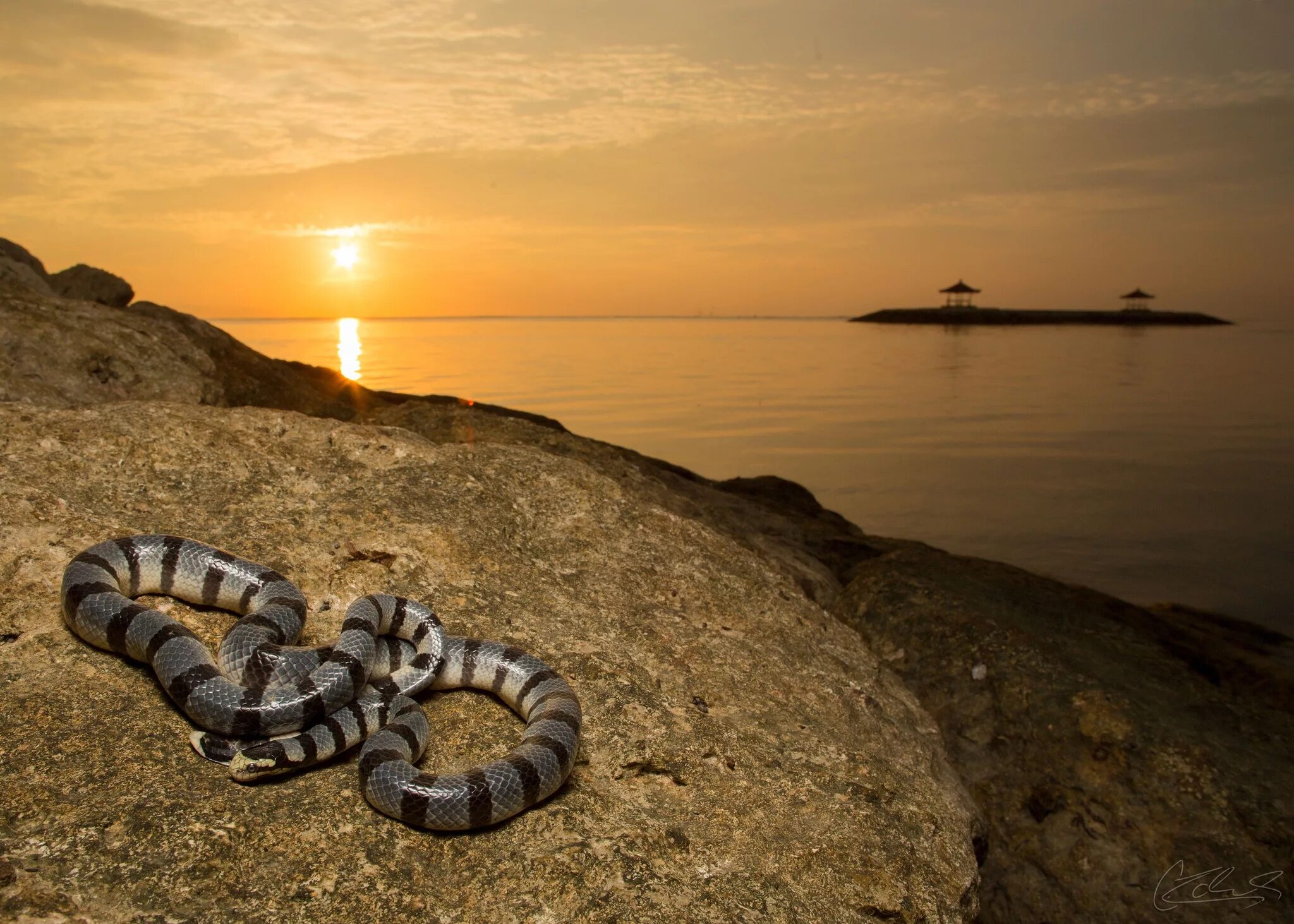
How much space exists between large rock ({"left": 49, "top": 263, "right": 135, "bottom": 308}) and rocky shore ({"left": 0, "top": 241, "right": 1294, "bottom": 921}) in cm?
595

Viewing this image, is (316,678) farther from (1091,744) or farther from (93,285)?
(93,285)

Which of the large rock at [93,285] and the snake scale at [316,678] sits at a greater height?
the large rock at [93,285]

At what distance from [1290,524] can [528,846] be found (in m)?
16.5

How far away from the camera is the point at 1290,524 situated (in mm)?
14211

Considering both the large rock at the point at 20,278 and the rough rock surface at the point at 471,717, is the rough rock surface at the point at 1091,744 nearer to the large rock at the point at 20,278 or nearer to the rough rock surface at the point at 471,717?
the rough rock surface at the point at 471,717

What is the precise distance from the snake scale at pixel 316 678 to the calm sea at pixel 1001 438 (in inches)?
419

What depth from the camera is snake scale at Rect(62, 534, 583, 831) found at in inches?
108

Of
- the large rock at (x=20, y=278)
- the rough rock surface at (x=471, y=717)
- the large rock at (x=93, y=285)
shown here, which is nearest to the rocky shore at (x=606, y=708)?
the rough rock surface at (x=471, y=717)

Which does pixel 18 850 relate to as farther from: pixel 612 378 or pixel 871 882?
pixel 612 378

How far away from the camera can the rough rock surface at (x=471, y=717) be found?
7.99ft

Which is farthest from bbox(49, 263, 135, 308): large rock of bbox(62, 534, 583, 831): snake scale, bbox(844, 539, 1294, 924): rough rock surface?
bbox(844, 539, 1294, 924): rough rock surface

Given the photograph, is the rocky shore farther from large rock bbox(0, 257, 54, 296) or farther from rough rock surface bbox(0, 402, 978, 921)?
large rock bbox(0, 257, 54, 296)

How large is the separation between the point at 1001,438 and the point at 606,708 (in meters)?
19.1

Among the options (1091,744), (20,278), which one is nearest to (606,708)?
(1091,744)
